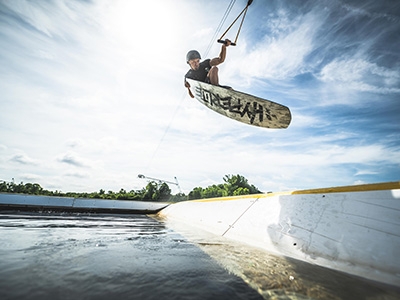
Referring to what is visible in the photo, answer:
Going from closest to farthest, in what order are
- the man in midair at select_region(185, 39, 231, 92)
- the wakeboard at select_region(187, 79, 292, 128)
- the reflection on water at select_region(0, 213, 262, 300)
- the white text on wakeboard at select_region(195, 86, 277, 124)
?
1. the reflection on water at select_region(0, 213, 262, 300)
2. the wakeboard at select_region(187, 79, 292, 128)
3. the white text on wakeboard at select_region(195, 86, 277, 124)
4. the man in midair at select_region(185, 39, 231, 92)

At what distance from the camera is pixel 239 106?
18.2 feet

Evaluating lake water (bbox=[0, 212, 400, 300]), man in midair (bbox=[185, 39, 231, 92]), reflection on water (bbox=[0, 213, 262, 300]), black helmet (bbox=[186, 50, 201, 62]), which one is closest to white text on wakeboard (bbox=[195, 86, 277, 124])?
man in midair (bbox=[185, 39, 231, 92])

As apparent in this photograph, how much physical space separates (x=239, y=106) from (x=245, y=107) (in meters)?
0.19

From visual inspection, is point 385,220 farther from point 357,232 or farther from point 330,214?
point 330,214

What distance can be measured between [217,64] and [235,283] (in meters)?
5.49

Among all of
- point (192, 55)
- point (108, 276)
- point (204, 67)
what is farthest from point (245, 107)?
point (108, 276)

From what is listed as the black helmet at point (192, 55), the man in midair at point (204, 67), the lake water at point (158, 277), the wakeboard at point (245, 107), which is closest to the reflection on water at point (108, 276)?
the lake water at point (158, 277)

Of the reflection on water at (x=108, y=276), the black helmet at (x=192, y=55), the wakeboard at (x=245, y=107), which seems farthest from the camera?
the black helmet at (x=192, y=55)

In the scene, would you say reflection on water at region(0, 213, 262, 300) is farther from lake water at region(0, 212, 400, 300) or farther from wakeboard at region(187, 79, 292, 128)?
wakeboard at region(187, 79, 292, 128)

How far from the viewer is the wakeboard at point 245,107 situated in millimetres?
5023

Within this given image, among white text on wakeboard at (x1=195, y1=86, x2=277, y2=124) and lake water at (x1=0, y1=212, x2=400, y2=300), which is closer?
lake water at (x1=0, y1=212, x2=400, y2=300)

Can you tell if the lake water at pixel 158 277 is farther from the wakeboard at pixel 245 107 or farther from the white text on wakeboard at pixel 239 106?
the white text on wakeboard at pixel 239 106

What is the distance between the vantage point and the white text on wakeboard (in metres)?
5.19

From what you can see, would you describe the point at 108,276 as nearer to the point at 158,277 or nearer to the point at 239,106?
the point at 158,277
